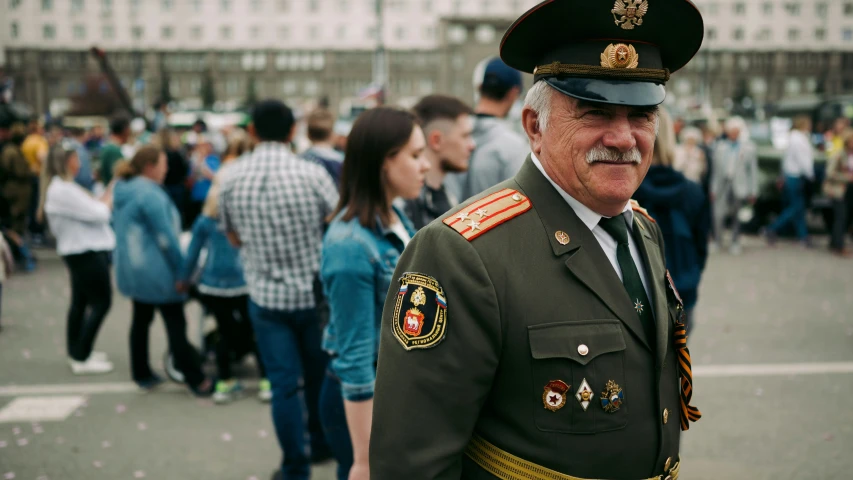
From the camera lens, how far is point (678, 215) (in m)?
4.39

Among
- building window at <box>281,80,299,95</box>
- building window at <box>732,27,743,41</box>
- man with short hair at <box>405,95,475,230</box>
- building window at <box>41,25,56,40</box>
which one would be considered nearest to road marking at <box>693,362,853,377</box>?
man with short hair at <box>405,95,475,230</box>

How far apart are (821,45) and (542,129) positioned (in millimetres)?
95532

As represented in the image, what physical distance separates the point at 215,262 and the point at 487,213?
448cm

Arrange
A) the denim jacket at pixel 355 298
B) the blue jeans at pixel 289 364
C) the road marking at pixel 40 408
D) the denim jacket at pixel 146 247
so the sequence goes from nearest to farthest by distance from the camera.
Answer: the denim jacket at pixel 355 298, the blue jeans at pixel 289 364, the road marking at pixel 40 408, the denim jacket at pixel 146 247

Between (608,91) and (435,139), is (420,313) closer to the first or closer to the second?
(608,91)

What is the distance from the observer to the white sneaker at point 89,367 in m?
6.92

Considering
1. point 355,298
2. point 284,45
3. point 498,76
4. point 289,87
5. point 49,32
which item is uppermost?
point 49,32

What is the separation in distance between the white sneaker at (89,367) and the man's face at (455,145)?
4169 mm

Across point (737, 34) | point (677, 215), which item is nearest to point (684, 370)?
point (677, 215)

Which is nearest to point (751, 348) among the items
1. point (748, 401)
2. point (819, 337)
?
point (819, 337)

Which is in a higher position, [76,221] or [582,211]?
[582,211]

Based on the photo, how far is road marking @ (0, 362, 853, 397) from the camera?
255 inches

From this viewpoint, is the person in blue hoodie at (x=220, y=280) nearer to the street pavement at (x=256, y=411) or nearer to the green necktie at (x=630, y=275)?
the street pavement at (x=256, y=411)

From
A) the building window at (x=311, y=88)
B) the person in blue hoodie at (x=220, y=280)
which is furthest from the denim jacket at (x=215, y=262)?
the building window at (x=311, y=88)
